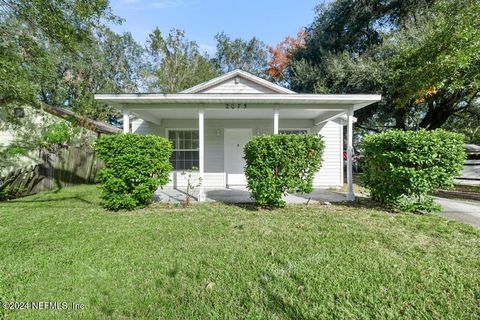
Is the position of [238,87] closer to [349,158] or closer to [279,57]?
[349,158]

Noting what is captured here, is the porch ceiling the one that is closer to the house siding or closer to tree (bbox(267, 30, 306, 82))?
the house siding

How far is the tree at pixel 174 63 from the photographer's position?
2316 centimetres

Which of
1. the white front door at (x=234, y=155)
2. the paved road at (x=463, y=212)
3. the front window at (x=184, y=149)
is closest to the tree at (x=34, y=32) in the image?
the front window at (x=184, y=149)

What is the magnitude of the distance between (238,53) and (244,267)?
103ft

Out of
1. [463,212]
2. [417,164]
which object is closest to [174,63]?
[417,164]

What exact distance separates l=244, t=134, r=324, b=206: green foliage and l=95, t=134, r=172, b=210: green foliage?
7.48 ft

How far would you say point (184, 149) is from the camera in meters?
10.1

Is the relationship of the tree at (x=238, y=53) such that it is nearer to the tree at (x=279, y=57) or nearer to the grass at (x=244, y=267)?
the tree at (x=279, y=57)

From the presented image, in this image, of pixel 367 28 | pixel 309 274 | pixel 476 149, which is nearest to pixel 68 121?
pixel 309 274

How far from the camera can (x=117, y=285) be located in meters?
2.49

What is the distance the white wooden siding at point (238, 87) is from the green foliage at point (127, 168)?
4976mm

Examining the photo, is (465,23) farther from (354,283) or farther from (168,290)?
(168,290)

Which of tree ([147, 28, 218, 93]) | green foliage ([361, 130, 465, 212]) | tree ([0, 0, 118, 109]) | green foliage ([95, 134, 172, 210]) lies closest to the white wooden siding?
tree ([0, 0, 118, 109])

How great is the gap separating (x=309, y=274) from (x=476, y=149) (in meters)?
20.5
